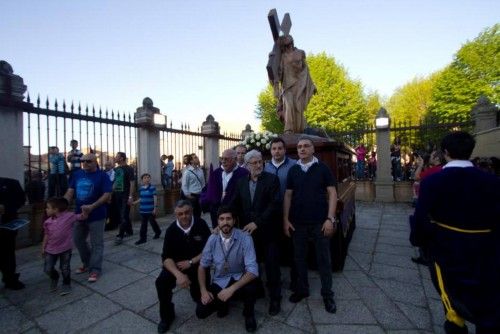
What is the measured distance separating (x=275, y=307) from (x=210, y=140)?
8945 mm

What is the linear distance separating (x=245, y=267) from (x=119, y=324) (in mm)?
1480

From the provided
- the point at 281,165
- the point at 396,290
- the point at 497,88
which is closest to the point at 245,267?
the point at 281,165

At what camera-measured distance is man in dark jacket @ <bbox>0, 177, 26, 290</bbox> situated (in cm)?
385

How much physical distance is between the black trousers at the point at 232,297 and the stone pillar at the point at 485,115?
10.7 metres

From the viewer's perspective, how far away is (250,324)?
275 cm

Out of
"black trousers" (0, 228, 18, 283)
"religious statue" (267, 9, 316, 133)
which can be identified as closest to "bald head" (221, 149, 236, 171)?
"religious statue" (267, 9, 316, 133)

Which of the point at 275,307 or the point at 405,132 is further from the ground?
the point at 405,132

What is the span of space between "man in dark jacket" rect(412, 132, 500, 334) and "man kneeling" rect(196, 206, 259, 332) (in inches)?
67.5

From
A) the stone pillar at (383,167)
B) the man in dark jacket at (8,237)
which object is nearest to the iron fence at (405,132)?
the stone pillar at (383,167)

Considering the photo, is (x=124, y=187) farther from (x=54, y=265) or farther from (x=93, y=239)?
(x=54, y=265)

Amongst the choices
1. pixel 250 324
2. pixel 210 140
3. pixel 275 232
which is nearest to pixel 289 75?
pixel 275 232

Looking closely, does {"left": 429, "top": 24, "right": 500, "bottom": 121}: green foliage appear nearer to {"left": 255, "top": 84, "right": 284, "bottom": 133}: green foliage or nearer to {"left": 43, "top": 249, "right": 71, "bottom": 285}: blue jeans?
{"left": 255, "top": 84, "right": 284, "bottom": 133}: green foliage

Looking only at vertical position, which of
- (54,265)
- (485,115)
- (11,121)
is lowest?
(54,265)

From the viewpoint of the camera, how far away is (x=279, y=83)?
22.1 feet
